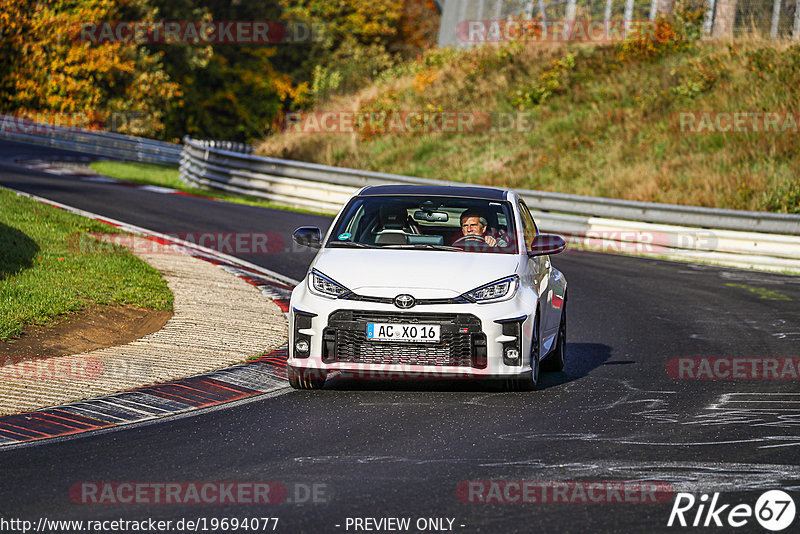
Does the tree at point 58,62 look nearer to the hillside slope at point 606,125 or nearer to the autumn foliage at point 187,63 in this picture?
the autumn foliage at point 187,63

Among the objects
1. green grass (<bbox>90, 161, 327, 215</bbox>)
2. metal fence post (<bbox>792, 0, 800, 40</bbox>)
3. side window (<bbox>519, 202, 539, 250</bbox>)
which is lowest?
green grass (<bbox>90, 161, 327, 215</bbox>)

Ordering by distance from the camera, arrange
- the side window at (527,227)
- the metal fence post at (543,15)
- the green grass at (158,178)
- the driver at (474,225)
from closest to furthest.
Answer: the driver at (474,225) → the side window at (527,227) → the green grass at (158,178) → the metal fence post at (543,15)

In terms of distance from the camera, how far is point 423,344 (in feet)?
28.9

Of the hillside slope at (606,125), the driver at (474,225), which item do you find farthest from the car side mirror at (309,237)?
the hillside slope at (606,125)

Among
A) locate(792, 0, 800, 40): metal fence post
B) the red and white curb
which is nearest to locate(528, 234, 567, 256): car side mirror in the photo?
the red and white curb

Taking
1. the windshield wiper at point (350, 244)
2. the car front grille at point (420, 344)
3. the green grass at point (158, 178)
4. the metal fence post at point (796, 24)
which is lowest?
the green grass at point (158, 178)

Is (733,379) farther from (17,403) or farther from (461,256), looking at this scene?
(17,403)

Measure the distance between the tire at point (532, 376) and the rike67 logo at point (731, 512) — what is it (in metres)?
3.03

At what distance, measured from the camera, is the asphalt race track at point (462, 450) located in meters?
5.90

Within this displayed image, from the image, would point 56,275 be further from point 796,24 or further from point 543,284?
point 796,24

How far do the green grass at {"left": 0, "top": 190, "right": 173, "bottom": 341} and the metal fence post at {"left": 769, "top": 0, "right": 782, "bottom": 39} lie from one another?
70.9 ft

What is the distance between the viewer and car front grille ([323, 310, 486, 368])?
8.84 m

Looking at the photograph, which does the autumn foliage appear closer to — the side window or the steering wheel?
the side window

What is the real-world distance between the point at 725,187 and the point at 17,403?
65.9ft
